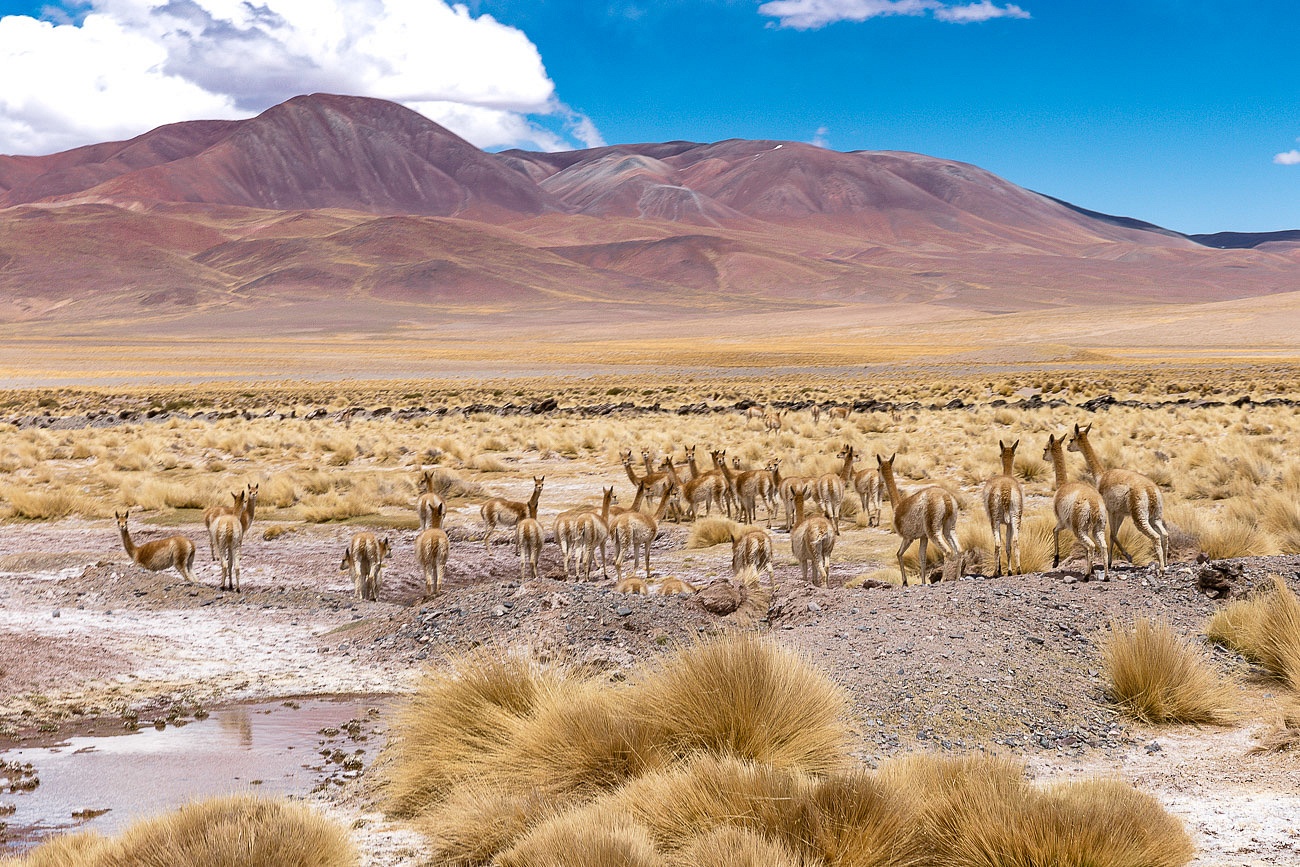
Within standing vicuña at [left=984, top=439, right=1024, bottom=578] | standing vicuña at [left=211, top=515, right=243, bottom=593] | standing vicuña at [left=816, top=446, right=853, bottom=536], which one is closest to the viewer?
standing vicuña at [left=984, top=439, right=1024, bottom=578]

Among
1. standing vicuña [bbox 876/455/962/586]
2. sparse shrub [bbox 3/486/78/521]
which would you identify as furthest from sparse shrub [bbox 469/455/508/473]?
standing vicuña [bbox 876/455/962/586]

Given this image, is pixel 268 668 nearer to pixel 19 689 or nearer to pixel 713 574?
pixel 19 689

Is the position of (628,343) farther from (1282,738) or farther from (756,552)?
(1282,738)

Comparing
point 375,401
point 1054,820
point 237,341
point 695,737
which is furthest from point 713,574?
point 237,341

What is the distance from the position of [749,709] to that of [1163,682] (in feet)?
9.82

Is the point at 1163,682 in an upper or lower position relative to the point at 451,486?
upper

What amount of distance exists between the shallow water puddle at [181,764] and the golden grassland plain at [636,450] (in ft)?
24.2

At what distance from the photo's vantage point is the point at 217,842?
4.92 meters

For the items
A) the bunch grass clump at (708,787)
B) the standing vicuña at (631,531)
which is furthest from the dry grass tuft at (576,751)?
the standing vicuña at (631,531)

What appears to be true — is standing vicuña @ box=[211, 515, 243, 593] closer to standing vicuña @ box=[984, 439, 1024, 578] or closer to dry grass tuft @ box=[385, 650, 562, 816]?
dry grass tuft @ box=[385, 650, 562, 816]

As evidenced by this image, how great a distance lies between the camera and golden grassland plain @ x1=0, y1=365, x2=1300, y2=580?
16500mm

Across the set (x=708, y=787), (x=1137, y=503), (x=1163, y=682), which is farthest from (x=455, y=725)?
(x=1137, y=503)

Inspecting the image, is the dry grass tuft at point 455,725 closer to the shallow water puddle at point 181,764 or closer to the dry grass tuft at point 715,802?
the shallow water puddle at point 181,764

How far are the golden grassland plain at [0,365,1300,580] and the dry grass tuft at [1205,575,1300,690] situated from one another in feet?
11.4
